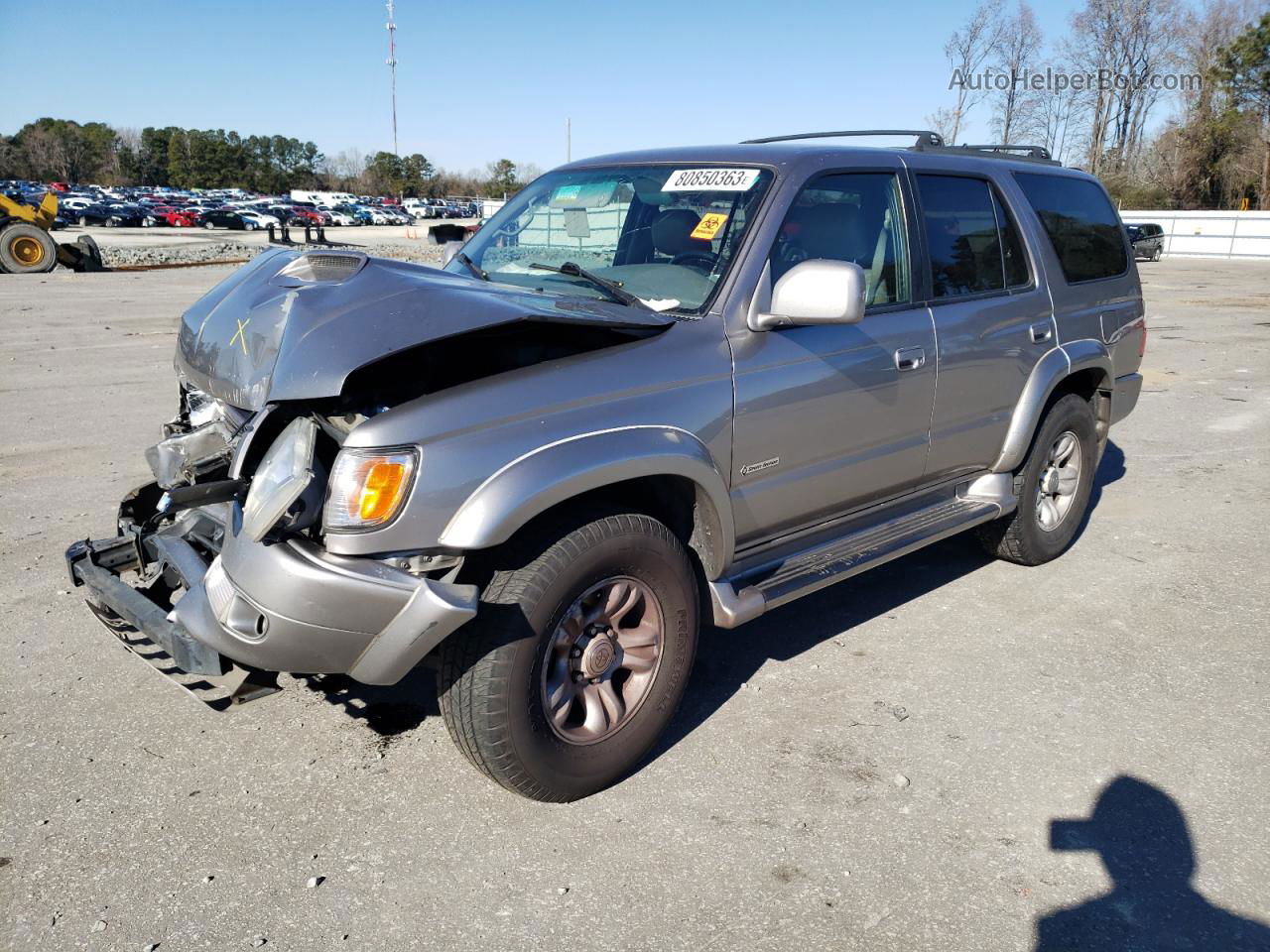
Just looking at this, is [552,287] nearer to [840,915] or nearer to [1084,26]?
[840,915]

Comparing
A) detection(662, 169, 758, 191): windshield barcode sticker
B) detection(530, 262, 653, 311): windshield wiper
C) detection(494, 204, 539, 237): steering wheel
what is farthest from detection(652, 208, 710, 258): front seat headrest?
detection(494, 204, 539, 237): steering wheel

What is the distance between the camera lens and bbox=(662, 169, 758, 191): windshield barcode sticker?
142 inches

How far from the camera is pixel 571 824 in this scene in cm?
295

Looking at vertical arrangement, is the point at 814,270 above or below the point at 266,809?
above

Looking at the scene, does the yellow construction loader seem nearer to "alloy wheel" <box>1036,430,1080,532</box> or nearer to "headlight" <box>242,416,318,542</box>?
"headlight" <box>242,416,318,542</box>

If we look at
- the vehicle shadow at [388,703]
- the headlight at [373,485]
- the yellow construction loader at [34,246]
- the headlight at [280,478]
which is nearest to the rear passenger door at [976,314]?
the vehicle shadow at [388,703]

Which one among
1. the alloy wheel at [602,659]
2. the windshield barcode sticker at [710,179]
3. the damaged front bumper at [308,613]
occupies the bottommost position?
the alloy wheel at [602,659]

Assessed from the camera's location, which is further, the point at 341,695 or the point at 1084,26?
the point at 1084,26

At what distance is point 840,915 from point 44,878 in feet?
7.14

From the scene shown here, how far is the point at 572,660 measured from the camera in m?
3.00

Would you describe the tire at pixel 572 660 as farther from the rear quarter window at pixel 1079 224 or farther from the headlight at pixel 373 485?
the rear quarter window at pixel 1079 224

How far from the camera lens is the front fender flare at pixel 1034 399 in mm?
4602

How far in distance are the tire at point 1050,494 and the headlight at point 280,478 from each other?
352 cm

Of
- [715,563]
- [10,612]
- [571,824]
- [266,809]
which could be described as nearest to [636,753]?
[571,824]
